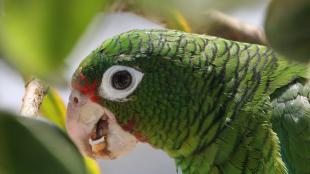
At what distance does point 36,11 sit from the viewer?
0.09 meters

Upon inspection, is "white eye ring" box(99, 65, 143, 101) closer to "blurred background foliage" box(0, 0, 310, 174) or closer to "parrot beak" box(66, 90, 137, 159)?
"parrot beak" box(66, 90, 137, 159)

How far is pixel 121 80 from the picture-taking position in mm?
833

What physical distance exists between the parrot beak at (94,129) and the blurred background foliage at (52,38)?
73 centimetres

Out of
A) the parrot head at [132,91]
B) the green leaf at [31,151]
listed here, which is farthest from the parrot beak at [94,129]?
the green leaf at [31,151]

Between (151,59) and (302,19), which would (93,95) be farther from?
(302,19)

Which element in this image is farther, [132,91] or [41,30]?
[132,91]

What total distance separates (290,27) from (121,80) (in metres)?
0.74

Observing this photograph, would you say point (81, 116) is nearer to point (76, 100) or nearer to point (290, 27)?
point (76, 100)

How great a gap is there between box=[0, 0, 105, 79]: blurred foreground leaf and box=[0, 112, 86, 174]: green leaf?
1 centimetres

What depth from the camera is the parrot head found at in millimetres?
828

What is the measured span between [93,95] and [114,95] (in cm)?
4

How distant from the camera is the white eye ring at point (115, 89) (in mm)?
828

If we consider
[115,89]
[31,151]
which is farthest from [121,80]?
[31,151]

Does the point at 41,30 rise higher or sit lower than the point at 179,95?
lower
